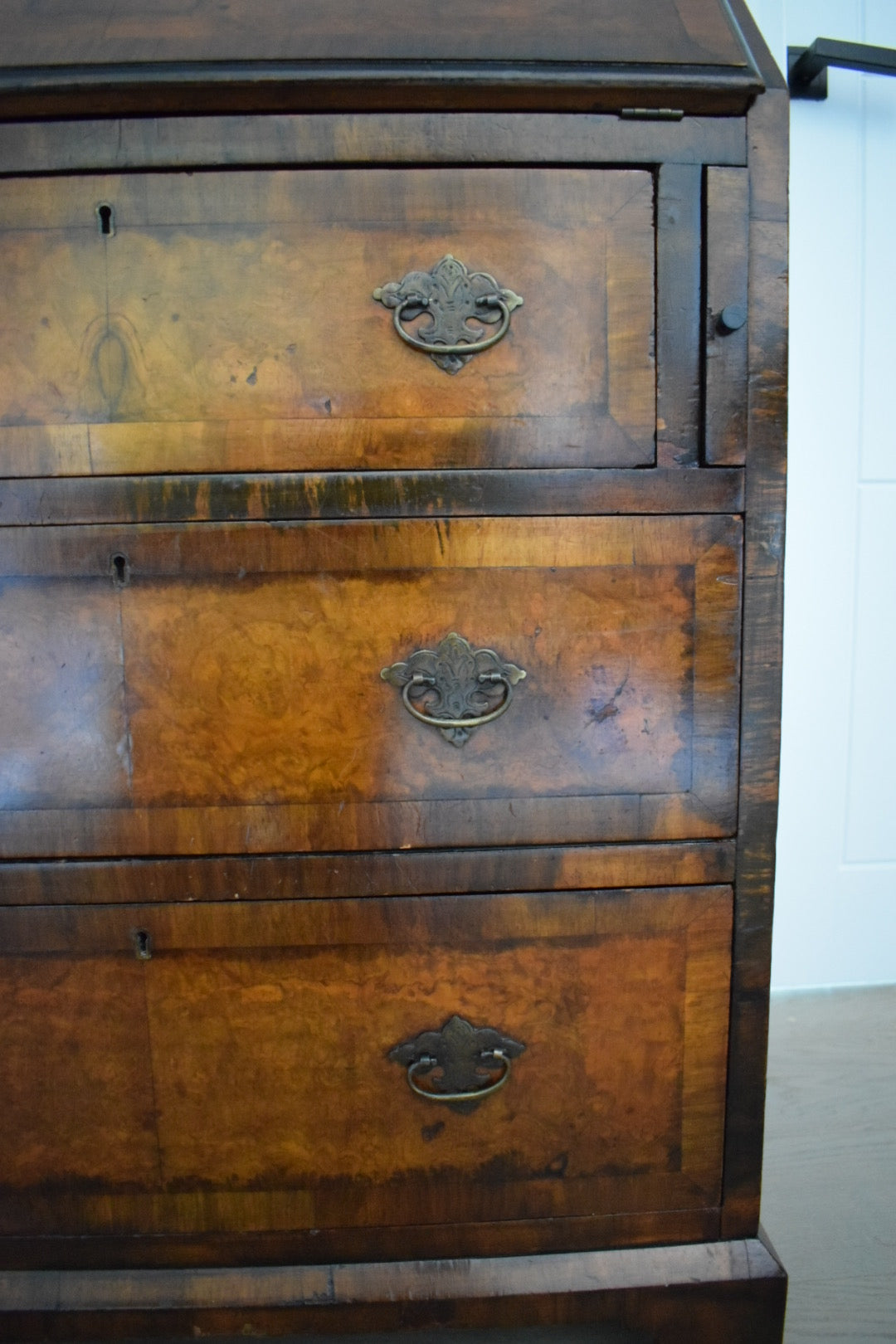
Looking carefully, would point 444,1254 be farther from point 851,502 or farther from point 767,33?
point 767,33

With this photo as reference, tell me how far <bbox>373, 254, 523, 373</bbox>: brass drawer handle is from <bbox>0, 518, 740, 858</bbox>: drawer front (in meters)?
0.16

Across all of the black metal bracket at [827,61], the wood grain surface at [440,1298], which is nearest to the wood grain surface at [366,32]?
the black metal bracket at [827,61]

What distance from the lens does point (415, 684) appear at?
0.77 metres

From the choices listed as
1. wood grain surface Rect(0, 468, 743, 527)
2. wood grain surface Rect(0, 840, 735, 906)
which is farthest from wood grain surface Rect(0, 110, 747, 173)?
wood grain surface Rect(0, 840, 735, 906)

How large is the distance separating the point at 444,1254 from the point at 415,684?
586 millimetres

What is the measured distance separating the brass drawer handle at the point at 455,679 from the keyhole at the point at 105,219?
1.49 feet

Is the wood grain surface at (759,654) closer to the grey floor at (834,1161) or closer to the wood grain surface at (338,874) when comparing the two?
the wood grain surface at (338,874)

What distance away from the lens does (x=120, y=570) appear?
2.49ft

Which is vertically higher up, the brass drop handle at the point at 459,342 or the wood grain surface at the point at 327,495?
the brass drop handle at the point at 459,342

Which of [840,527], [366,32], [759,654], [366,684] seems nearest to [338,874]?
[366,684]

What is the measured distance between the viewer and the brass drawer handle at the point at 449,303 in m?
0.73

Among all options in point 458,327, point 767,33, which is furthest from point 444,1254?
point 767,33

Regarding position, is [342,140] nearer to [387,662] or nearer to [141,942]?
[387,662]

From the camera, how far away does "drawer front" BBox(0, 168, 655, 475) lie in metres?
0.73
